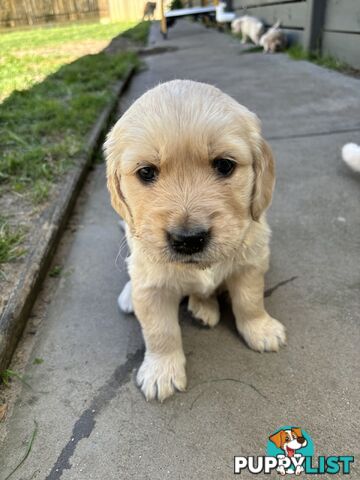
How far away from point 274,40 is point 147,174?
887cm

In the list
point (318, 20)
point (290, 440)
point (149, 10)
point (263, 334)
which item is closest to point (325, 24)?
point (318, 20)

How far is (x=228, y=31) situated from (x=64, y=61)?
7.30m

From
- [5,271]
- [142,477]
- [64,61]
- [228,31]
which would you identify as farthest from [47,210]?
[228,31]

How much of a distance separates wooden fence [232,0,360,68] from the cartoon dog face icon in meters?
6.39

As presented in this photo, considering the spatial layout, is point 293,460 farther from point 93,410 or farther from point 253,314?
point 93,410

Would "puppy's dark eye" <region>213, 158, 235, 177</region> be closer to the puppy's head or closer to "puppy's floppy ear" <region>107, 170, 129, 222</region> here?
the puppy's head

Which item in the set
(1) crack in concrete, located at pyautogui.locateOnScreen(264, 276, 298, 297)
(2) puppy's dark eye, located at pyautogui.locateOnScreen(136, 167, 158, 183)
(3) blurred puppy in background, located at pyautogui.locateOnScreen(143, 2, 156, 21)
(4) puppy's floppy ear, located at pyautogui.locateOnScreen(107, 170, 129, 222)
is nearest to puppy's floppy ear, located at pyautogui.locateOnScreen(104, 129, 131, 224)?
(4) puppy's floppy ear, located at pyautogui.locateOnScreen(107, 170, 129, 222)

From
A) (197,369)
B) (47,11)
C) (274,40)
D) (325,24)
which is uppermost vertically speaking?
(325,24)

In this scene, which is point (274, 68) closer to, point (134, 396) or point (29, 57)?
point (29, 57)

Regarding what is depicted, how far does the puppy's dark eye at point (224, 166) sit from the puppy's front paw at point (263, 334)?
2.75ft

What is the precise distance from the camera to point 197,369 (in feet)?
6.89

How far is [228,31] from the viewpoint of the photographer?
1471 centimetres

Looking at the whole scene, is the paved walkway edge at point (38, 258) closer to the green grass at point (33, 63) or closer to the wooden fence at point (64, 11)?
the green grass at point (33, 63)

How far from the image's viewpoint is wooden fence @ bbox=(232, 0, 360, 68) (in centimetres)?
647
